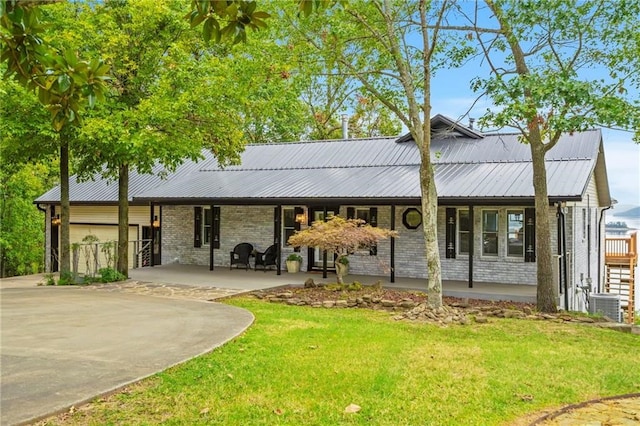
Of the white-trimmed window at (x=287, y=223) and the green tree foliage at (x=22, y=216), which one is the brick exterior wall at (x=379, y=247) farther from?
the green tree foliage at (x=22, y=216)

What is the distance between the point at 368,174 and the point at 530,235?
5334 millimetres

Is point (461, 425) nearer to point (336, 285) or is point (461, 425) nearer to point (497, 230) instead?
point (336, 285)

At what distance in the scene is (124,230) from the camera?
49.5 feet

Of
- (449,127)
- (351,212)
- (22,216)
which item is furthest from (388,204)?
(22,216)

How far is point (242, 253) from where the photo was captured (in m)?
18.0

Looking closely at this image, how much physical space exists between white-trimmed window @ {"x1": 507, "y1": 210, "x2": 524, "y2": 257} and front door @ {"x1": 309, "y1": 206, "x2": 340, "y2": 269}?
511 centimetres

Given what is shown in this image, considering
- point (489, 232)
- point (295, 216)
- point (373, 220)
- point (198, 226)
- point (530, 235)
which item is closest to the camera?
point (530, 235)

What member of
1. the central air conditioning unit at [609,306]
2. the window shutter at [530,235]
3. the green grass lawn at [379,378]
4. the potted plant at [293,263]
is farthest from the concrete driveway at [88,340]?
the central air conditioning unit at [609,306]

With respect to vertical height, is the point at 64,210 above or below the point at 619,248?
above

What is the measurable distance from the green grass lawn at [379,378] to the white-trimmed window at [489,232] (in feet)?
21.4

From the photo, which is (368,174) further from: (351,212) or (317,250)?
(317,250)

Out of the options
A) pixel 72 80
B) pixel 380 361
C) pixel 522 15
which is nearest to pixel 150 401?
pixel 380 361

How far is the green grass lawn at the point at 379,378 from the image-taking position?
15.5 feet

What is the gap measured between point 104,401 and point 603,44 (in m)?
10.6
